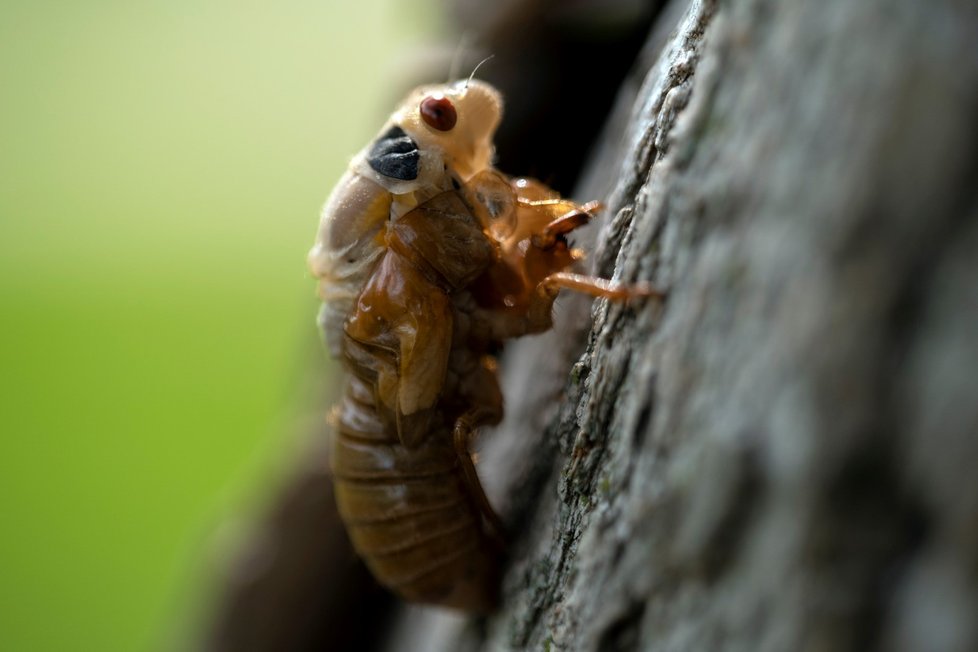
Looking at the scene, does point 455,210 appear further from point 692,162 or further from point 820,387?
point 820,387

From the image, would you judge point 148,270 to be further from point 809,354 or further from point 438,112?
point 809,354

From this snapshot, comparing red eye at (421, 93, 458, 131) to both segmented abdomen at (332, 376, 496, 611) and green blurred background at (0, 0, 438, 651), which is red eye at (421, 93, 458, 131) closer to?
segmented abdomen at (332, 376, 496, 611)

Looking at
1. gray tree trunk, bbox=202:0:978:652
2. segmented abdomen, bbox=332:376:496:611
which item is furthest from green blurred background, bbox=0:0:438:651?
gray tree trunk, bbox=202:0:978:652

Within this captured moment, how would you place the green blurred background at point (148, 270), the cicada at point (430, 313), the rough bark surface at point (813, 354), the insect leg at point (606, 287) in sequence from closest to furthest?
1. the rough bark surface at point (813, 354)
2. the insect leg at point (606, 287)
3. the cicada at point (430, 313)
4. the green blurred background at point (148, 270)

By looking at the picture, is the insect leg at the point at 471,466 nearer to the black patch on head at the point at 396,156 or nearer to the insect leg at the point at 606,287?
the insect leg at the point at 606,287

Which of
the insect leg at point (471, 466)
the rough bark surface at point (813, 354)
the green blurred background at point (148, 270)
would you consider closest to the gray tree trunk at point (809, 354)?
the rough bark surface at point (813, 354)

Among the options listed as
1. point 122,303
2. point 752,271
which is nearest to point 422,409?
point 752,271

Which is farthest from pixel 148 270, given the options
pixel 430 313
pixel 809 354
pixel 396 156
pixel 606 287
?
pixel 809 354
